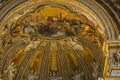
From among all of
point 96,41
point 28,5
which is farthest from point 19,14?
point 96,41

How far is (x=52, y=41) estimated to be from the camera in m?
17.1

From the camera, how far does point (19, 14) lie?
48.7ft

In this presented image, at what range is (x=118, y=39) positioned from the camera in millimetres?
14094

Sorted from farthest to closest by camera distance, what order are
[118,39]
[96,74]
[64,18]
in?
1. [96,74]
2. [64,18]
3. [118,39]

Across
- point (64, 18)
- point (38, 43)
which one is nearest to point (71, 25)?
point (64, 18)

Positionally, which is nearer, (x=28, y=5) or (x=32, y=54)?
(x=28, y=5)

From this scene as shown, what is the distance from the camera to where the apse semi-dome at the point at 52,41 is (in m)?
14.8

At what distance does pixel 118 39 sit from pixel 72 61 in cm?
365

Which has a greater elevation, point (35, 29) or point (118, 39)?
point (35, 29)

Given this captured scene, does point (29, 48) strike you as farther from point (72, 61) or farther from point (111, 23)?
point (111, 23)

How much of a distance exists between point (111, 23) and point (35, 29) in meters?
2.78

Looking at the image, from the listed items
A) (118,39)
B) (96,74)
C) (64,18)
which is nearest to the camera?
(118,39)

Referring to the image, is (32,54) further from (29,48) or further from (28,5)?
(28,5)

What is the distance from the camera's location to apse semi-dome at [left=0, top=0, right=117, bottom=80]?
1480 centimetres
